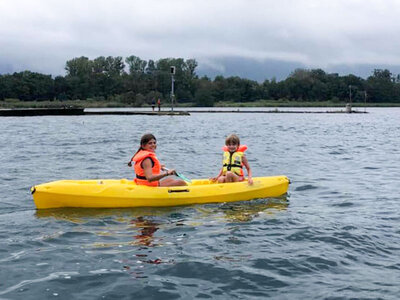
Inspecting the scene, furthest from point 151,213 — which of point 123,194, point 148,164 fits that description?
point 148,164

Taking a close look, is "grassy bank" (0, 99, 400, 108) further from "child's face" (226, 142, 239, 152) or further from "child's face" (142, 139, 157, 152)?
"child's face" (142, 139, 157, 152)

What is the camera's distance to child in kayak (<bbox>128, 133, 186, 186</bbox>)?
28.2ft

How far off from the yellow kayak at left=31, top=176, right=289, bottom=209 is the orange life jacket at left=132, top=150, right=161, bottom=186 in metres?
0.16

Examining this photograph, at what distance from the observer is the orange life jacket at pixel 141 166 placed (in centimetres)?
862

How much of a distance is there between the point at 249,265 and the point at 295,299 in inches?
41.5

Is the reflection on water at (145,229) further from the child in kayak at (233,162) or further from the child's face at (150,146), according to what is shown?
the child in kayak at (233,162)

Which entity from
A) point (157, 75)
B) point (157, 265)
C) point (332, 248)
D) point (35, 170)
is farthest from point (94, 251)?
point (157, 75)

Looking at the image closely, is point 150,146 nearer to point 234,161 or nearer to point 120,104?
point 234,161

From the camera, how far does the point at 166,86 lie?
123312mm

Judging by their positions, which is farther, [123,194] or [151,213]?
[123,194]

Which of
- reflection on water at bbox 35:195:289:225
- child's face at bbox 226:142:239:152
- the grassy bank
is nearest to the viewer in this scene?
reflection on water at bbox 35:195:289:225

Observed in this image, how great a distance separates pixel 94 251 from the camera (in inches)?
252

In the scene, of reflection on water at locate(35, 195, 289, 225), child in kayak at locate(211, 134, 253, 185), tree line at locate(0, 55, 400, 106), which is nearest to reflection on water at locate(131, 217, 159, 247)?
reflection on water at locate(35, 195, 289, 225)

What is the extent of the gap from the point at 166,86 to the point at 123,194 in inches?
4569
